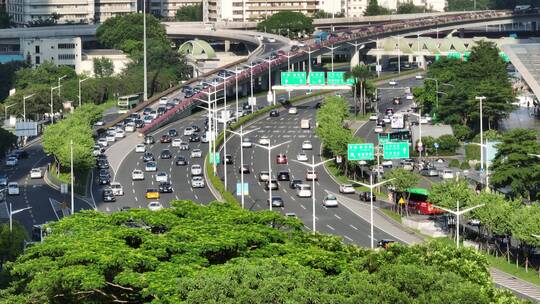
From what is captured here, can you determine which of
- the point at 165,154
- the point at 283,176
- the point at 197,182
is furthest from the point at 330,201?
the point at 165,154

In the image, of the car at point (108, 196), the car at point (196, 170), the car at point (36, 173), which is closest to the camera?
the car at point (108, 196)

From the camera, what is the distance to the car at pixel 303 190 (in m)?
165

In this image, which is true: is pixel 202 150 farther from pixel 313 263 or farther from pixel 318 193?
pixel 313 263

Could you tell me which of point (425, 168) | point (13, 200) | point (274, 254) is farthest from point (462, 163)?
point (274, 254)

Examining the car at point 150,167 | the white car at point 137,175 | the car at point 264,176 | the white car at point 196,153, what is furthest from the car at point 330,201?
the white car at point 196,153

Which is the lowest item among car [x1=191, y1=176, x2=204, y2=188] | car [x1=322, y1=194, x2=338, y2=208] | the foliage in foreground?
car [x1=322, y1=194, x2=338, y2=208]

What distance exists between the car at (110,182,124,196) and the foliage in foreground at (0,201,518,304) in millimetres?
45522

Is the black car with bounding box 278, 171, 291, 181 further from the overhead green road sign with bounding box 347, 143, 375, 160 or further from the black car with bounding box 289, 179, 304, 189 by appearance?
the overhead green road sign with bounding box 347, 143, 375, 160

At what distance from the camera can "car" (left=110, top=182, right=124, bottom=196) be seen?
16650 cm

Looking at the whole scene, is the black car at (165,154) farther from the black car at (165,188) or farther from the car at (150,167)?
the black car at (165,188)

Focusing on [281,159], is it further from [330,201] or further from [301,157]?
[330,201]

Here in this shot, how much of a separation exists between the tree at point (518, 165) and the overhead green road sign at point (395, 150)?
1897 centimetres

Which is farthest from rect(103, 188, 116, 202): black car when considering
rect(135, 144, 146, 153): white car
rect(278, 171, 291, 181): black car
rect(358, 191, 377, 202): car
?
rect(135, 144, 146, 153): white car

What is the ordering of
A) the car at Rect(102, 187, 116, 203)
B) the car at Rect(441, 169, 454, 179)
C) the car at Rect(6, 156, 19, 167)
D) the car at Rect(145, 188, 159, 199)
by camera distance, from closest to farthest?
1. the car at Rect(102, 187, 116, 203)
2. the car at Rect(145, 188, 159, 199)
3. the car at Rect(441, 169, 454, 179)
4. the car at Rect(6, 156, 19, 167)
